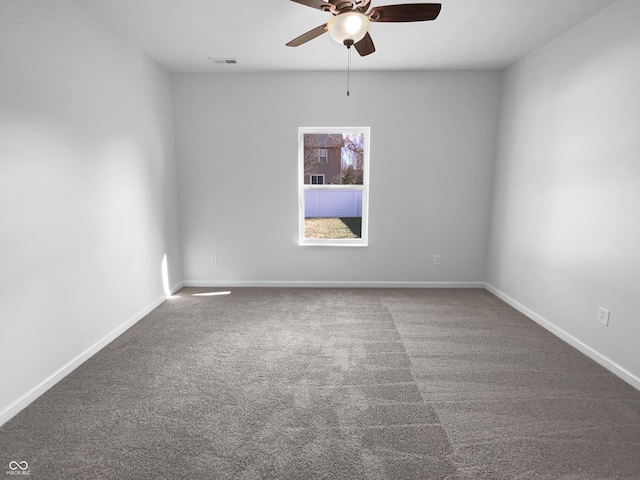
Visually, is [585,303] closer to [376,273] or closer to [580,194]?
[580,194]

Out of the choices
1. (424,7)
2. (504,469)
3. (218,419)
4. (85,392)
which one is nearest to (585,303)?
(504,469)

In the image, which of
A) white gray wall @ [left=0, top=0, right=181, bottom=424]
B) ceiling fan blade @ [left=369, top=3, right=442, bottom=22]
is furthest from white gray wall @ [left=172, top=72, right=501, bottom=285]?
ceiling fan blade @ [left=369, top=3, right=442, bottom=22]

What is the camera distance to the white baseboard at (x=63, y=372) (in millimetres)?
1923

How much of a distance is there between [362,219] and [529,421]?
2.88 m

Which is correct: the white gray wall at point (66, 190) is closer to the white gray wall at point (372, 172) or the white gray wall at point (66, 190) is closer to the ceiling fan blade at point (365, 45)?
the white gray wall at point (372, 172)

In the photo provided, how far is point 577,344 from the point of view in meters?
2.77

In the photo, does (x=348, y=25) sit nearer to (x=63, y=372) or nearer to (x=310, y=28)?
(x=310, y=28)

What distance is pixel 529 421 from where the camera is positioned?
1888 mm

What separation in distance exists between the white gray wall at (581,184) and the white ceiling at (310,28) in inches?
10.8

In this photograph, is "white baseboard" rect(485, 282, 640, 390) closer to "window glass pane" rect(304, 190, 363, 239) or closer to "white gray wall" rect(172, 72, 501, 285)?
"white gray wall" rect(172, 72, 501, 285)

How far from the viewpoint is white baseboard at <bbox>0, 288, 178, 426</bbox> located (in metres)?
1.92

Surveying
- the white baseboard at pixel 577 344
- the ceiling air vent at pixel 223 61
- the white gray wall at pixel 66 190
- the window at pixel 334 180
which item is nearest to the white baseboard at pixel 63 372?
the white gray wall at pixel 66 190

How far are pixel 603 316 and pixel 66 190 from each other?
412cm

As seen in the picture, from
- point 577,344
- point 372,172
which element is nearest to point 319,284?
point 372,172
